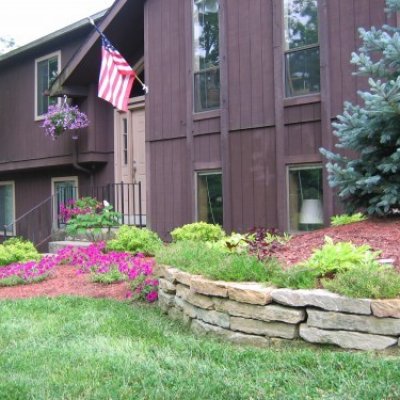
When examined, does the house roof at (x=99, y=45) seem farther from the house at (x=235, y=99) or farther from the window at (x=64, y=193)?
the window at (x=64, y=193)

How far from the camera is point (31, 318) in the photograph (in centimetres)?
539

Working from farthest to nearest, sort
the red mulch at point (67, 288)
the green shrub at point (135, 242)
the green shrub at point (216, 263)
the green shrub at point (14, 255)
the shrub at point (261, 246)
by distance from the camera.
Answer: the green shrub at point (14, 255), the green shrub at point (135, 242), the red mulch at point (67, 288), the shrub at point (261, 246), the green shrub at point (216, 263)

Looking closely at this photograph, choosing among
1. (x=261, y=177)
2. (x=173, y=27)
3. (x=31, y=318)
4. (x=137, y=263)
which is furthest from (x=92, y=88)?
(x=31, y=318)

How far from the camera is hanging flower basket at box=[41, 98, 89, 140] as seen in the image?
40.0 feet

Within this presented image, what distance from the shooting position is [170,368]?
141 inches

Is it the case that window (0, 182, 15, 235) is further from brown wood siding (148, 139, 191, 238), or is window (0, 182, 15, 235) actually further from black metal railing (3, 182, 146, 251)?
brown wood siding (148, 139, 191, 238)

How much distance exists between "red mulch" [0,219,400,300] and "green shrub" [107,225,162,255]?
1091mm

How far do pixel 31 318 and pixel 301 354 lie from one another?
2.92m

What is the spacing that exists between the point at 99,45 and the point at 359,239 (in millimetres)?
7903

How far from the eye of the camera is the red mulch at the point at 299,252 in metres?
4.78

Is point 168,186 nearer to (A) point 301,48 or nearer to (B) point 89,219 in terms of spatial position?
(B) point 89,219

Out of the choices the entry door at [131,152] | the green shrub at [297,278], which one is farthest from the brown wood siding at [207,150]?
the green shrub at [297,278]

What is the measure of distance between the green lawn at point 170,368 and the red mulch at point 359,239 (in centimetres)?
116

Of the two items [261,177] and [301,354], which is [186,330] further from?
[261,177]
